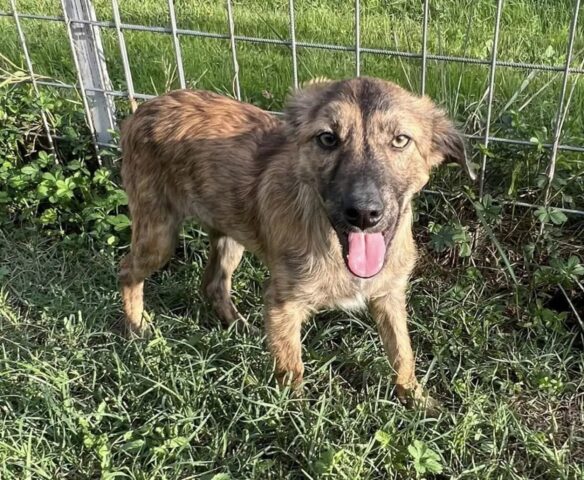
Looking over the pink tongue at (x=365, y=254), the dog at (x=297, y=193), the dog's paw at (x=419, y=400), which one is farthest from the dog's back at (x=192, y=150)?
the dog's paw at (x=419, y=400)

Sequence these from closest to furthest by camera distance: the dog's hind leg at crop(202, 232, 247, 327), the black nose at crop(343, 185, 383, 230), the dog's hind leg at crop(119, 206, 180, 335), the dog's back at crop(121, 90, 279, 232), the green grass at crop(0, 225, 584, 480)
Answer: the black nose at crop(343, 185, 383, 230) → the green grass at crop(0, 225, 584, 480) → the dog's back at crop(121, 90, 279, 232) → the dog's hind leg at crop(119, 206, 180, 335) → the dog's hind leg at crop(202, 232, 247, 327)

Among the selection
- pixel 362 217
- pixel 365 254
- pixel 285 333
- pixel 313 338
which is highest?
pixel 362 217

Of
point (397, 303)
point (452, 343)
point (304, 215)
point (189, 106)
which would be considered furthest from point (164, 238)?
point (452, 343)

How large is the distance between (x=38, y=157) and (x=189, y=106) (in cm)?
164

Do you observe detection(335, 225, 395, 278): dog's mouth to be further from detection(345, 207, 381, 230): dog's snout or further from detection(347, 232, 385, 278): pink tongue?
detection(345, 207, 381, 230): dog's snout

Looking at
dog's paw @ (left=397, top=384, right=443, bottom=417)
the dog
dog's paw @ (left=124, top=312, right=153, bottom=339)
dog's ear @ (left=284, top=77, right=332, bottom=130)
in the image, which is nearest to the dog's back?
the dog

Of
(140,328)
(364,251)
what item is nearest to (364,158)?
(364,251)

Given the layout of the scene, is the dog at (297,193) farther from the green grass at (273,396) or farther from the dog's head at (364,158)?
the green grass at (273,396)

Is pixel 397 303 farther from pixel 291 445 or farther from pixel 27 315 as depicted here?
pixel 27 315

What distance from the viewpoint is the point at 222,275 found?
12.5ft

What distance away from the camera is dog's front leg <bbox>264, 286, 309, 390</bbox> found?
10.0 feet

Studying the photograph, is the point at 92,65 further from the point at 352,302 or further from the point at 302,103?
the point at 352,302

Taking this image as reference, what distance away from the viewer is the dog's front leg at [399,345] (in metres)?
3.18

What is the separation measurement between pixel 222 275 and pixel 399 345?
1.09m
